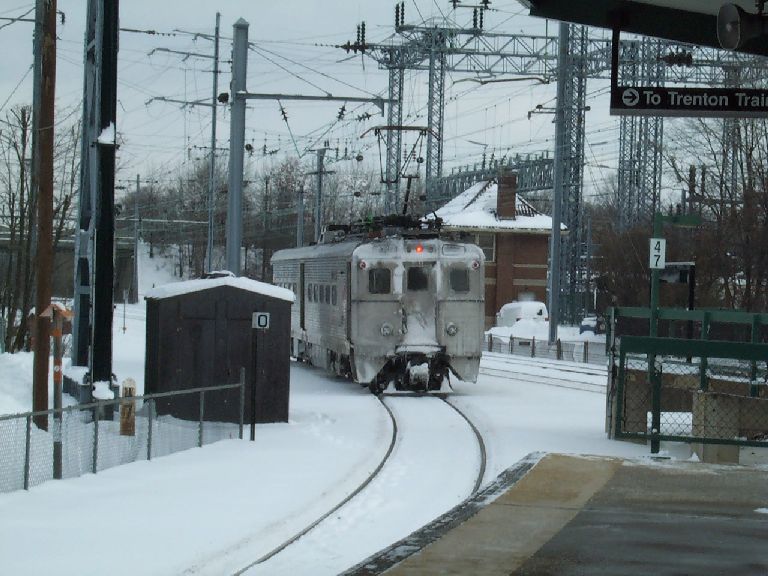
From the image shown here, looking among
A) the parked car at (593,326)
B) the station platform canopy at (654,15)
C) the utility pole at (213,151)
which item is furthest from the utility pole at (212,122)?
the station platform canopy at (654,15)

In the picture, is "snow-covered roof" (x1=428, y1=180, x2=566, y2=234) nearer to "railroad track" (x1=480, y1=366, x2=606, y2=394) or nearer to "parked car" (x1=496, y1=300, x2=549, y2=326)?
"parked car" (x1=496, y1=300, x2=549, y2=326)

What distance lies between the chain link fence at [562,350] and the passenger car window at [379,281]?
1434 cm

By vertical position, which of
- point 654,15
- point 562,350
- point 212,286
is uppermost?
point 654,15

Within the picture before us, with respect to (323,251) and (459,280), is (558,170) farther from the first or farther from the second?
(459,280)

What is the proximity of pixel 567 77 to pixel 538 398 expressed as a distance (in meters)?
16.9

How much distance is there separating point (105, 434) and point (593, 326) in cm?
4046

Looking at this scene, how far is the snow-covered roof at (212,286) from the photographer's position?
19.6 m

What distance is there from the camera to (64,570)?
31.5ft

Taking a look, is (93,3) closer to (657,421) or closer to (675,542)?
(657,421)

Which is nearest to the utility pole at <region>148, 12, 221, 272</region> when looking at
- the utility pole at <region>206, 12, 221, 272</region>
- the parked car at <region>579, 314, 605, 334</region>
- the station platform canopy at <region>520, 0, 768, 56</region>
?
the utility pole at <region>206, 12, 221, 272</region>

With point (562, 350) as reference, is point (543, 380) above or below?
below

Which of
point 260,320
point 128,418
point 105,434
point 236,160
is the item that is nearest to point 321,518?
point 105,434

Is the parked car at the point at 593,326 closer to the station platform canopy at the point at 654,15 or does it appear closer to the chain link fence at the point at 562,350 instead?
the chain link fence at the point at 562,350

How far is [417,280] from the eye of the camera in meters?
26.8
